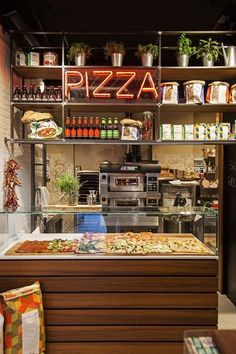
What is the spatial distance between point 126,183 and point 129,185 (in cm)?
5

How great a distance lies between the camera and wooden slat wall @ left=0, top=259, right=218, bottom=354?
10.2 ft

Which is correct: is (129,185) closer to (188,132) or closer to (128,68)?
(188,132)

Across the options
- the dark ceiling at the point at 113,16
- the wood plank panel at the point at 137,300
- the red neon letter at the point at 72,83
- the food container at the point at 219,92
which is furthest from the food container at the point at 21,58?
the wood plank panel at the point at 137,300

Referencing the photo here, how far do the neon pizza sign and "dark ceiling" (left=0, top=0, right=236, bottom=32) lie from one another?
0.79 m

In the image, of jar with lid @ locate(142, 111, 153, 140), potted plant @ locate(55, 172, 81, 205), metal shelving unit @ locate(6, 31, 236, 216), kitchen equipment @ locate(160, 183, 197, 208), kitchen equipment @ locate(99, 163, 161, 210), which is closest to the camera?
potted plant @ locate(55, 172, 81, 205)

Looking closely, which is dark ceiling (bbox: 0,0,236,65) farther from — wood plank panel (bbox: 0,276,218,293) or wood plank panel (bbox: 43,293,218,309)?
wood plank panel (bbox: 43,293,218,309)

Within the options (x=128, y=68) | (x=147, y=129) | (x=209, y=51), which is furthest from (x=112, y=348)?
(x=209, y=51)

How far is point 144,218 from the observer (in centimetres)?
339

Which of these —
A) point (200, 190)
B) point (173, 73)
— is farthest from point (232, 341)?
point (200, 190)

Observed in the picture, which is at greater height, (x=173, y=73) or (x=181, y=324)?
(x=173, y=73)

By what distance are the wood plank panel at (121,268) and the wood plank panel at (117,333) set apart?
45cm

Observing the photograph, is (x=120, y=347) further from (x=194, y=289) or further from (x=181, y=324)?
(x=194, y=289)

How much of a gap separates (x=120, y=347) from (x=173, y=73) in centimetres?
292

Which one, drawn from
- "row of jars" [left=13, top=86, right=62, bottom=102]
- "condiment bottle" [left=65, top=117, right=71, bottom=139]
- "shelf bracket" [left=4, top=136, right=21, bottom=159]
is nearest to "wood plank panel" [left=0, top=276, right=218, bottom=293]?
"shelf bracket" [left=4, top=136, right=21, bottom=159]
